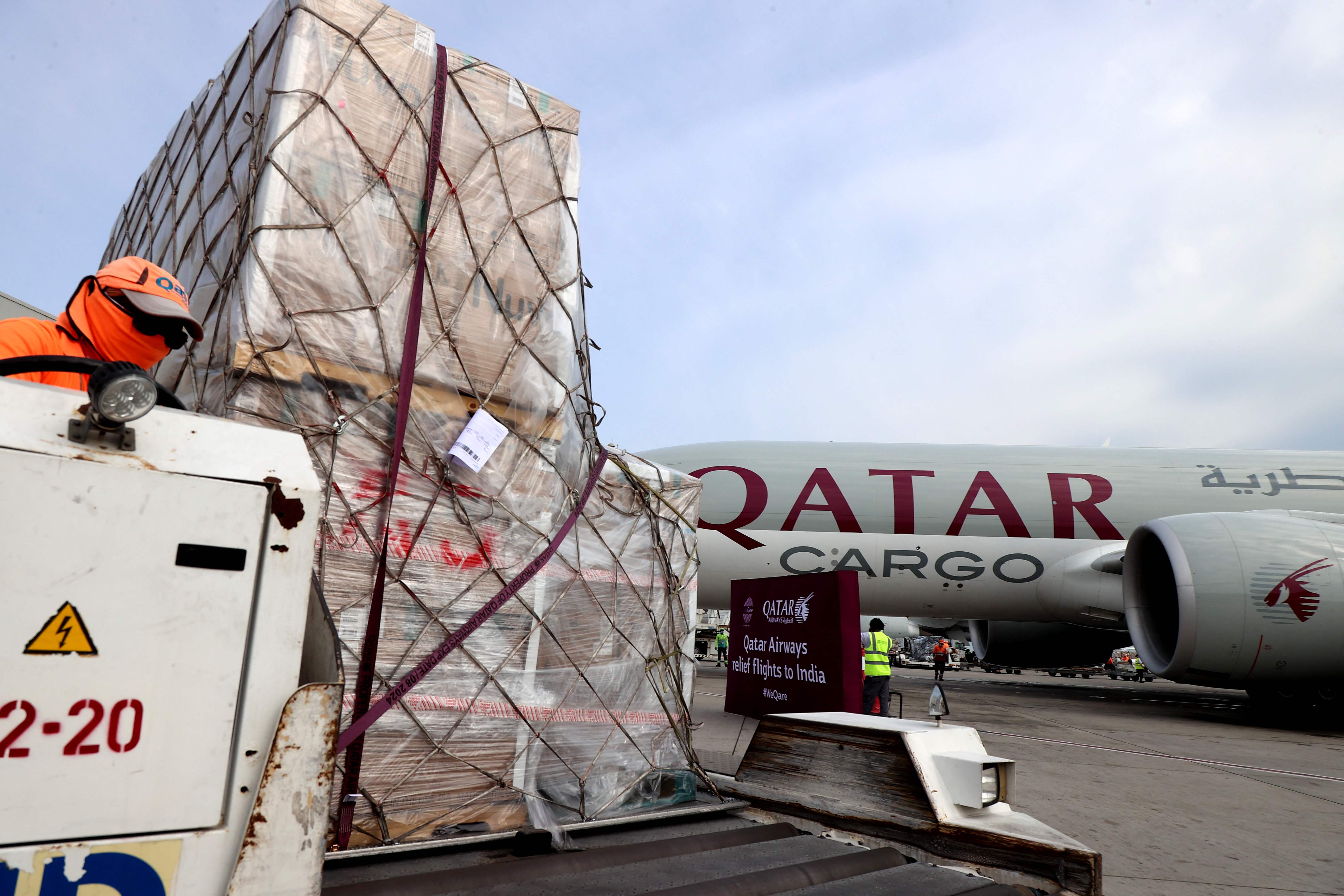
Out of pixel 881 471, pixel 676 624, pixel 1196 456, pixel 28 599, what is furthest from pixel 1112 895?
pixel 1196 456

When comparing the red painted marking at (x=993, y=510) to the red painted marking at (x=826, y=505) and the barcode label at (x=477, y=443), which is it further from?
the barcode label at (x=477, y=443)

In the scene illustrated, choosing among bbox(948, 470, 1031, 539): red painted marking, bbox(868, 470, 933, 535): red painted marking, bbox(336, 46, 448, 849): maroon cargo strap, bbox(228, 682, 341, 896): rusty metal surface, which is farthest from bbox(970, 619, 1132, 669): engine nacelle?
bbox(228, 682, 341, 896): rusty metal surface

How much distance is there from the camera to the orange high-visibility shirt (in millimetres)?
2025

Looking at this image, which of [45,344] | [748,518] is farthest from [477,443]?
[748,518]

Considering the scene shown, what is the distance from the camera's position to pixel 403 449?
312 cm

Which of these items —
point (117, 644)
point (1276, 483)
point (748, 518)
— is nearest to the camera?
point (117, 644)

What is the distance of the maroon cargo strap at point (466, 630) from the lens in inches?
109

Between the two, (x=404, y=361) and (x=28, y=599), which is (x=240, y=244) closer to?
(x=404, y=361)

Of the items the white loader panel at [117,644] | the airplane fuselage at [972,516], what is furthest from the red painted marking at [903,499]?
the white loader panel at [117,644]

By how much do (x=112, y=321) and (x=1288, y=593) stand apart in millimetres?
13829

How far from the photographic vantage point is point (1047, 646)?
19.8 m

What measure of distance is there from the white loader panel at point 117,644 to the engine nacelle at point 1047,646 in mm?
20429

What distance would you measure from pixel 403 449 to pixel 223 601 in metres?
1.72

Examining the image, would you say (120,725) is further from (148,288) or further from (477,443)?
(477,443)
